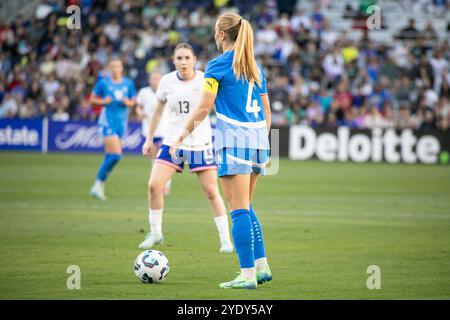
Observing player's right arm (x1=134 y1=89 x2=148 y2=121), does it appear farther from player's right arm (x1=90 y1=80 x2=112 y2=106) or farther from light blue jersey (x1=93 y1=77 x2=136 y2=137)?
player's right arm (x1=90 y1=80 x2=112 y2=106)

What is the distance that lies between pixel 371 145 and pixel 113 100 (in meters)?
14.6

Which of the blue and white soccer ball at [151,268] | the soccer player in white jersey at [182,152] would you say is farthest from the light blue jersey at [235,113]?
the soccer player in white jersey at [182,152]

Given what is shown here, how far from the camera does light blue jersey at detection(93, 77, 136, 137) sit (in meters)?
19.7

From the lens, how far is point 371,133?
31.8 m

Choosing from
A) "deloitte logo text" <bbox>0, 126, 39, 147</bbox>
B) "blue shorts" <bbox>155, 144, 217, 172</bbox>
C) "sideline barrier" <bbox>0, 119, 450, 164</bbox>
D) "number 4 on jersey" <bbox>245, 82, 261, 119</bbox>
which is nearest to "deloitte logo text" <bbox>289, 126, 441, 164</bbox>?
"sideline barrier" <bbox>0, 119, 450, 164</bbox>

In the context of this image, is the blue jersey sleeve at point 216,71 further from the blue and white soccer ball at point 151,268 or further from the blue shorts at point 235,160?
the blue and white soccer ball at point 151,268

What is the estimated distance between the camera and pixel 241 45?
8.72m

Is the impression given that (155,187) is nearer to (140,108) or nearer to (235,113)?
(235,113)

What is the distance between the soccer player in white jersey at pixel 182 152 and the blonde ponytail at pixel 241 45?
133 inches

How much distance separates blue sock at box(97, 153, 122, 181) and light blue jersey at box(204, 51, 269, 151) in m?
10.3

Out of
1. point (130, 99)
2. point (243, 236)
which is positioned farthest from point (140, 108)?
point (243, 236)

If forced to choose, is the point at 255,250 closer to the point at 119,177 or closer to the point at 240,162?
the point at 240,162

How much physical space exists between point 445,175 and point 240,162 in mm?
19181

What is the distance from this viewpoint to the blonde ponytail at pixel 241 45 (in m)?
8.74
